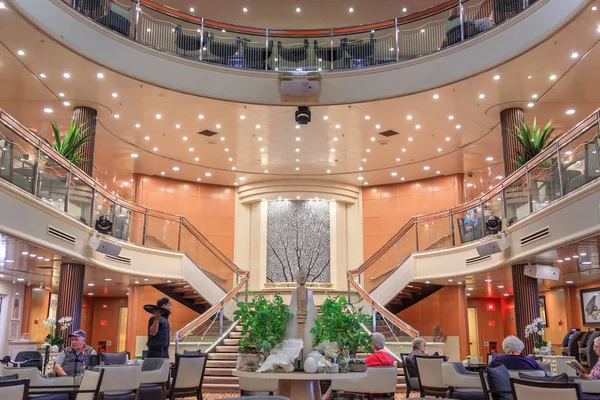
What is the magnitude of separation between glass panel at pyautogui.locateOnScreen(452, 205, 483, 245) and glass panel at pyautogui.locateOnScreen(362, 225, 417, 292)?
72.1 inches

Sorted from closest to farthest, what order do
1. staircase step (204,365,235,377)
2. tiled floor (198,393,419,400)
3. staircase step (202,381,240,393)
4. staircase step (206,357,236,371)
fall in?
tiled floor (198,393,419,400)
staircase step (202,381,240,393)
staircase step (204,365,235,377)
staircase step (206,357,236,371)

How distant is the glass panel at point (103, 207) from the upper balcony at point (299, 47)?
2.68 metres

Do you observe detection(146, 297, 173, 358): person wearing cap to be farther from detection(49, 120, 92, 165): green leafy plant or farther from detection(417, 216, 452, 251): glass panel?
detection(417, 216, 452, 251): glass panel

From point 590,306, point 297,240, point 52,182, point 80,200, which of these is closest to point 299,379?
point 52,182

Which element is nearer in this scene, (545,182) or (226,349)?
(545,182)

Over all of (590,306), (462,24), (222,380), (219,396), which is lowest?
(219,396)

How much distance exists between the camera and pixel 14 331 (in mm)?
16734

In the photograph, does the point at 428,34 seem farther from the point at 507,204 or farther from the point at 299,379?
the point at 299,379

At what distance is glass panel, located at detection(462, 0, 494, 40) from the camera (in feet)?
40.1

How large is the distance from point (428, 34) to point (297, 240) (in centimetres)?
918

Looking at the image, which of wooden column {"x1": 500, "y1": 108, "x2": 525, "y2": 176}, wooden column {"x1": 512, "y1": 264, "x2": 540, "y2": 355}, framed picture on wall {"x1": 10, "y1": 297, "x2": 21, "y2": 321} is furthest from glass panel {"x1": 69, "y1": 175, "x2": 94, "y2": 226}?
wooden column {"x1": 500, "y1": 108, "x2": 525, "y2": 176}

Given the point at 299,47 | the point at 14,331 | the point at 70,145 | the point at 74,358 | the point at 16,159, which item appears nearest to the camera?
the point at 74,358

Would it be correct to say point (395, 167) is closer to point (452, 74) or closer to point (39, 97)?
point (452, 74)

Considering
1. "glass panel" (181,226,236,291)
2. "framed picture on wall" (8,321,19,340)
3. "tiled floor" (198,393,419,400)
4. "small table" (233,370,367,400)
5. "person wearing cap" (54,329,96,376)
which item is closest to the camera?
"small table" (233,370,367,400)
